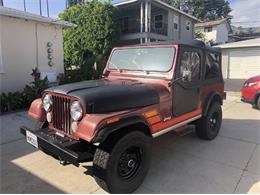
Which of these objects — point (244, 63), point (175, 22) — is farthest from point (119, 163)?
point (175, 22)

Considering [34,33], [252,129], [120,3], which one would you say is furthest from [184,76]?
[120,3]

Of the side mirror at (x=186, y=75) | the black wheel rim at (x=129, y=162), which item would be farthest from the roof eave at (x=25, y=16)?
the black wheel rim at (x=129, y=162)

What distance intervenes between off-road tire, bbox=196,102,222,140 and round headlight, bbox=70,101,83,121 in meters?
2.79

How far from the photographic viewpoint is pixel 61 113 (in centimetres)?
314

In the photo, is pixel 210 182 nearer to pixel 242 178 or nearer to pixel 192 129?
pixel 242 178

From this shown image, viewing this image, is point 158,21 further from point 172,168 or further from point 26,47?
point 172,168

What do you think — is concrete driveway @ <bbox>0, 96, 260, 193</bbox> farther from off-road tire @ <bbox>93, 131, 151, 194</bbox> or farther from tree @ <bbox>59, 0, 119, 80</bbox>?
tree @ <bbox>59, 0, 119, 80</bbox>

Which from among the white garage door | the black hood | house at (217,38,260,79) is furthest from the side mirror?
the white garage door

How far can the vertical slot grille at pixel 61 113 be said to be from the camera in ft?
9.99

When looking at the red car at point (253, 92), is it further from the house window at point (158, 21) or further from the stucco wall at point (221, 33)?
the stucco wall at point (221, 33)

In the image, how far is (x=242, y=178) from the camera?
347cm

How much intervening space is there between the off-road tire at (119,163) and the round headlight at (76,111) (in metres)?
0.44

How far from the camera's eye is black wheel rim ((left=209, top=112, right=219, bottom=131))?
16.5ft

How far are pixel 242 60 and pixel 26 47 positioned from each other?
16792mm
